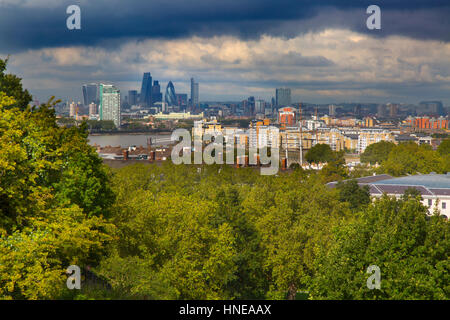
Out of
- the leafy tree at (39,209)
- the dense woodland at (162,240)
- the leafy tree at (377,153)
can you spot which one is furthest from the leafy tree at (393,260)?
the leafy tree at (377,153)

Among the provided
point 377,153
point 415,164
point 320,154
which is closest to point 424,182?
point 415,164

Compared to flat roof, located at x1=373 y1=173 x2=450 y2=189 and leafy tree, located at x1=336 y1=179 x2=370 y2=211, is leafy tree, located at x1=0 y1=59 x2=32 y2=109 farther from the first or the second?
flat roof, located at x1=373 y1=173 x2=450 y2=189

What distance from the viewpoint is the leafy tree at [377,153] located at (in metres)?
121

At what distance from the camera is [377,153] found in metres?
123

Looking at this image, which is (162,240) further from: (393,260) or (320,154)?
(320,154)

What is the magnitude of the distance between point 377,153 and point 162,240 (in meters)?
105

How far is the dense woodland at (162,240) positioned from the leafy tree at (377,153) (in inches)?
3462

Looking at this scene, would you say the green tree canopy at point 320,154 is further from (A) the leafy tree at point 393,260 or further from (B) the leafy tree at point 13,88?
(A) the leafy tree at point 393,260

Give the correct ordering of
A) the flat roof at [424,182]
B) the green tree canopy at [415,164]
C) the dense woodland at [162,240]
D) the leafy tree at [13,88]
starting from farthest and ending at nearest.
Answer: the green tree canopy at [415,164], the flat roof at [424,182], the leafy tree at [13,88], the dense woodland at [162,240]

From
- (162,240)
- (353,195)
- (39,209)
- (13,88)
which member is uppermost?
(13,88)

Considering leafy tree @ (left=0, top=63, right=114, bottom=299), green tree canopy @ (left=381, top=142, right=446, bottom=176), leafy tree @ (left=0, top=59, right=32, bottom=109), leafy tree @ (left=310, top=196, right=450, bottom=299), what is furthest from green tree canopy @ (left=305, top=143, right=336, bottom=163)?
leafy tree @ (left=0, top=63, right=114, bottom=299)
